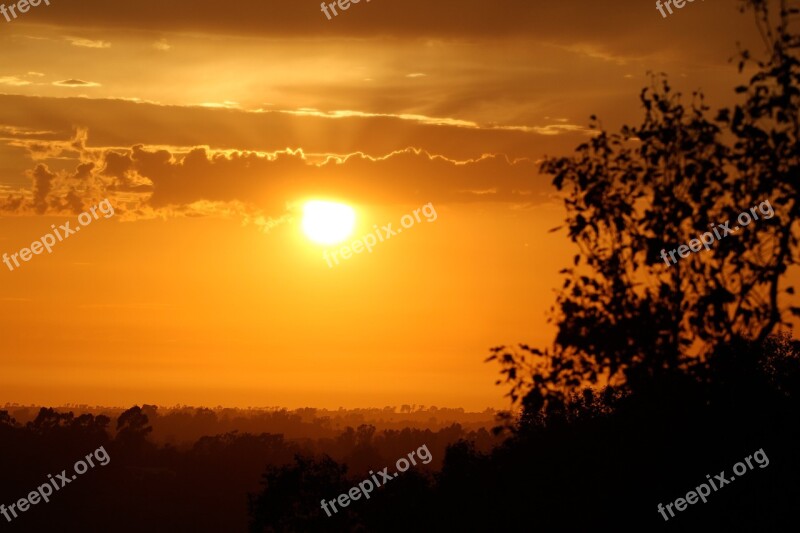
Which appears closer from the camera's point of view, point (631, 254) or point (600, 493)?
point (631, 254)

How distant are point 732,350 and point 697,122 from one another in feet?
15.8

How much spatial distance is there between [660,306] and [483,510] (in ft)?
47.9

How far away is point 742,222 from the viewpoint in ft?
80.1

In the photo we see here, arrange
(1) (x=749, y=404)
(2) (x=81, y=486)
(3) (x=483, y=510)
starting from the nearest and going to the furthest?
(1) (x=749, y=404), (3) (x=483, y=510), (2) (x=81, y=486)

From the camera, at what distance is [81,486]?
191m

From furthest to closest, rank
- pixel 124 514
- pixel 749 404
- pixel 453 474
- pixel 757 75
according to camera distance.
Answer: pixel 124 514
pixel 453 474
pixel 749 404
pixel 757 75

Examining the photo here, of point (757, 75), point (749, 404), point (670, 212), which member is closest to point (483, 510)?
point (749, 404)

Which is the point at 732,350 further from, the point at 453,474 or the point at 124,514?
the point at 124,514

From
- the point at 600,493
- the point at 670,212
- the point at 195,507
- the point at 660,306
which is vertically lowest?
the point at 600,493

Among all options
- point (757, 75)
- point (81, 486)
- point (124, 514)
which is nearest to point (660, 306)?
point (757, 75)

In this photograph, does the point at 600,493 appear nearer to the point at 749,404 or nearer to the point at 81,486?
the point at 749,404

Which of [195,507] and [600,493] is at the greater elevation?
[195,507]

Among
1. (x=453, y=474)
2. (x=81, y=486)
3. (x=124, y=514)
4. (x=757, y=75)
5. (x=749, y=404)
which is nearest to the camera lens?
(x=757, y=75)

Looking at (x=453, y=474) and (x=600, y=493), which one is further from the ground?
(x=453, y=474)
